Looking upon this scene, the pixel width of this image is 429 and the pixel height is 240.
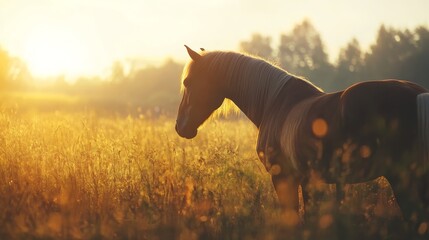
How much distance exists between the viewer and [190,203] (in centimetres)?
479

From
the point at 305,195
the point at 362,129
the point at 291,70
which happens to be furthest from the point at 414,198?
the point at 291,70

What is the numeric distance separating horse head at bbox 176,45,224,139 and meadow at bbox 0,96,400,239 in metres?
0.46

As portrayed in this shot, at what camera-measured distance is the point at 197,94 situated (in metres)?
5.70

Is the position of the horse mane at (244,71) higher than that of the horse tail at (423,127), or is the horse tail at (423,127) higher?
the horse mane at (244,71)

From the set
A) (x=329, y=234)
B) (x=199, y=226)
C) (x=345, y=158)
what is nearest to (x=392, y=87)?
(x=345, y=158)

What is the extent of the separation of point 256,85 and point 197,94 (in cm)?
82

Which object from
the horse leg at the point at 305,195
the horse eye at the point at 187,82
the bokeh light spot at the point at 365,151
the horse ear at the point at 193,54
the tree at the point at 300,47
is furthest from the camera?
the tree at the point at 300,47

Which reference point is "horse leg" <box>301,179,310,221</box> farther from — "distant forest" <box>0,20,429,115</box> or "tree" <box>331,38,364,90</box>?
"tree" <box>331,38,364,90</box>

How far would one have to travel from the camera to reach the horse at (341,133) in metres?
3.79

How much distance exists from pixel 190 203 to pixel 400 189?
199 cm

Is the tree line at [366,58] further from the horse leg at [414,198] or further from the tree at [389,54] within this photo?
the horse leg at [414,198]

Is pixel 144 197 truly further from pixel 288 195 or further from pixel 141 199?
pixel 288 195

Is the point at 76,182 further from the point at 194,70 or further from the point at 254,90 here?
the point at 254,90

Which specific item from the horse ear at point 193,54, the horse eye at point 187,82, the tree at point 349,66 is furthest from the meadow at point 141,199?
the tree at point 349,66
